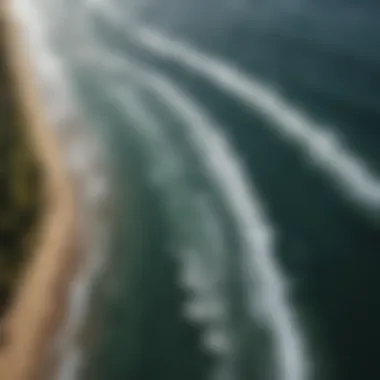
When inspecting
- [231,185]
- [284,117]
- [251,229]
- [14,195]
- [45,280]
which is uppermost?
[284,117]

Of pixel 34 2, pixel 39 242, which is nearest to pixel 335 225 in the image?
pixel 39 242

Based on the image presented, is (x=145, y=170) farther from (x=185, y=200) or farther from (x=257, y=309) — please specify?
(x=257, y=309)

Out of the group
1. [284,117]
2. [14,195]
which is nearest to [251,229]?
[284,117]

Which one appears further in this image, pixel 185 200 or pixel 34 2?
pixel 34 2

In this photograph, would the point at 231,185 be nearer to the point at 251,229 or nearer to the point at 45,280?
the point at 251,229

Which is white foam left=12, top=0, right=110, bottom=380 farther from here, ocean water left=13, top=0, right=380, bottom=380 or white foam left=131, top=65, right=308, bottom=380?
white foam left=131, top=65, right=308, bottom=380

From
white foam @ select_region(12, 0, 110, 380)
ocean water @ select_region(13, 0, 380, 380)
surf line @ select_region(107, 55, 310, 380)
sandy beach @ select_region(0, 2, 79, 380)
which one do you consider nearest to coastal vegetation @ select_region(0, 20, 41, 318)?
sandy beach @ select_region(0, 2, 79, 380)
